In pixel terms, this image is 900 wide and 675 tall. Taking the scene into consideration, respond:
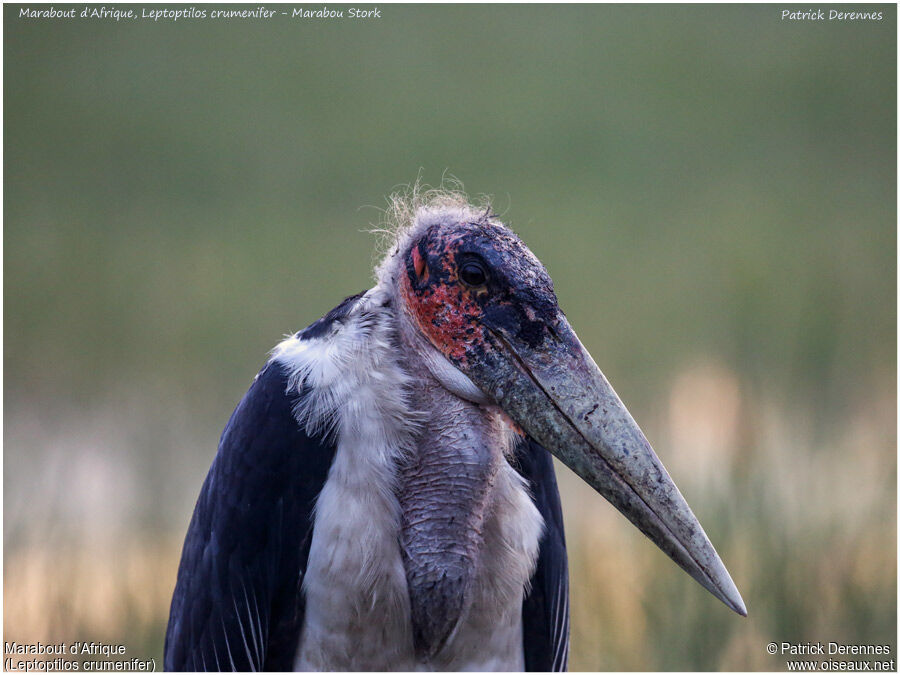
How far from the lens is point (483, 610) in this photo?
2.20 metres

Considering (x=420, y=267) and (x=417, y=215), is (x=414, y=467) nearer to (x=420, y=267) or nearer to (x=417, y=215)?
(x=420, y=267)

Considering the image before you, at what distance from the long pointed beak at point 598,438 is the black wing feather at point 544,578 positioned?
1.07ft

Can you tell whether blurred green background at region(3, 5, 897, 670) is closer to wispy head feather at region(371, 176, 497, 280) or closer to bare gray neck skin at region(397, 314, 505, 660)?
wispy head feather at region(371, 176, 497, 280)

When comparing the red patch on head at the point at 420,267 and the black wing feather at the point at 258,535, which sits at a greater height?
the red patch on head at the point at 420,267

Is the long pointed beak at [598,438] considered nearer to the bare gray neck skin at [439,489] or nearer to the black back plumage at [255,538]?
the bare gray neck skin at [439,489]

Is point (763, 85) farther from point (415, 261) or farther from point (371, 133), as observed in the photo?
point (415, 261)

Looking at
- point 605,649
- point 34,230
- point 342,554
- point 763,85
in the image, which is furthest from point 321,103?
point 342,554

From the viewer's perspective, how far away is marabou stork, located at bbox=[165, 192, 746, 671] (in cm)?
201

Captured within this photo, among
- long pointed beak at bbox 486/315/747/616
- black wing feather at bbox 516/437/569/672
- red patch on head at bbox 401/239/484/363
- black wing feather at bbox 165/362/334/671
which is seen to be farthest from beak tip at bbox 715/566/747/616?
black wing feather at bbox 165/362/334/671

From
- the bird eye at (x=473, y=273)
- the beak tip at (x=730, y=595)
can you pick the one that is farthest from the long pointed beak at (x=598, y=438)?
the bird eye at (x=473, y=273)

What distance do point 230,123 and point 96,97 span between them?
2.49 ft

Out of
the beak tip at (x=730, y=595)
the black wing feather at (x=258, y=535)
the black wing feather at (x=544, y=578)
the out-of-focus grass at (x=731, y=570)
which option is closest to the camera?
the beak tip at (x=730, y=595)

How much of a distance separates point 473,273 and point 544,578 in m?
0.80

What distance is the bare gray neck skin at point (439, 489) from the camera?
6.93 ft
